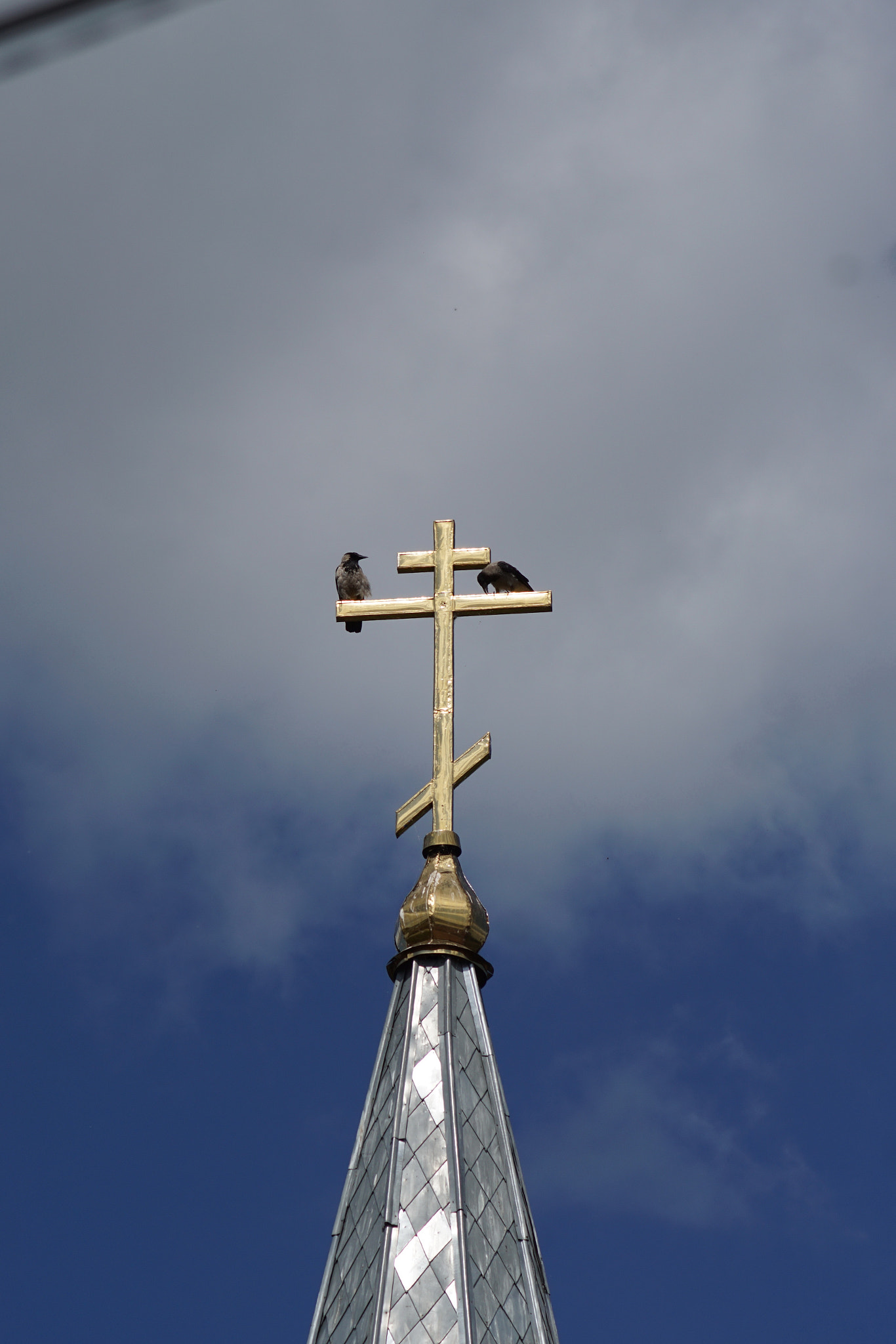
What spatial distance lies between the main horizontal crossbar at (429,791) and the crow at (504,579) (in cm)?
128

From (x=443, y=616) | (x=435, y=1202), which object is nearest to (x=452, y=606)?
(x=443, y=616)

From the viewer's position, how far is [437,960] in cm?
1391

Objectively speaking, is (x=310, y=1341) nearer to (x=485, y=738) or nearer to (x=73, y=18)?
(x=485, y=738)

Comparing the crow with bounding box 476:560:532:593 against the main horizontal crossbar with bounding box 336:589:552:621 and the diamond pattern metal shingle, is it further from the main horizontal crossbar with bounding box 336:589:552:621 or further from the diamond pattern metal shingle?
the diamond pattern metal shingle

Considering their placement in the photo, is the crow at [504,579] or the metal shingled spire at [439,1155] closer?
the metal shingled spire at [439,1155]

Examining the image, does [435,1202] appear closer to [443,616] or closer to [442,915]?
[442,915]

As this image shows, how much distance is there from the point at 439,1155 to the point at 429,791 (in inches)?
Answer: 117

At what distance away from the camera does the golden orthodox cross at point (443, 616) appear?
1464 cm

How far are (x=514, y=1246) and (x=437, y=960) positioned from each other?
2.14m

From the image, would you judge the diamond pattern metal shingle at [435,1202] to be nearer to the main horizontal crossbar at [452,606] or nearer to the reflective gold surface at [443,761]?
the reflective gold surface at [443,761]

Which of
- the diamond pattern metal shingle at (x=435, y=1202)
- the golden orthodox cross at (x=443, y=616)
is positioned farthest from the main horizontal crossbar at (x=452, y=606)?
the diamond pattern metal shingle at (x=435, y=1202)

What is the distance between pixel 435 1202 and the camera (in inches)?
494

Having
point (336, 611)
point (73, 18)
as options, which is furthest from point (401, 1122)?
point (73, 18)

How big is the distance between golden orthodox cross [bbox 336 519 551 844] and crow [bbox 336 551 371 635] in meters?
0.10
